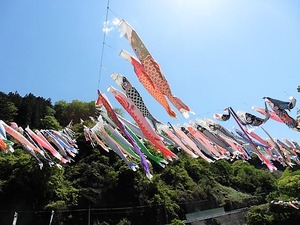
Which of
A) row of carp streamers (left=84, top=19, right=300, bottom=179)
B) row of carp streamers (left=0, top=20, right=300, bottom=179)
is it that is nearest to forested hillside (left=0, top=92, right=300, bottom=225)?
row of carp streamers (left=0, top=20, right=300, bottom=179)

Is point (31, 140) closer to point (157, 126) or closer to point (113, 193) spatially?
point (157, 126)

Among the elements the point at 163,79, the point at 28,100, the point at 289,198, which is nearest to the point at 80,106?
the point at 28,100

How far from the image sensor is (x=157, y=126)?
681cm

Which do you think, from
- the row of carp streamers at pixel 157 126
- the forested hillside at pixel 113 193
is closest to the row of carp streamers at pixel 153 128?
the row of carp streamers at pixel 157 126

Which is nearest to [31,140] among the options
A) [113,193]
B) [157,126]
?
[157,126]

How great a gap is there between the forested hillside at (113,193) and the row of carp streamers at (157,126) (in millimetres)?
3895

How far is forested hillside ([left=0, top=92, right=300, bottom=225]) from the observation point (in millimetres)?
13977

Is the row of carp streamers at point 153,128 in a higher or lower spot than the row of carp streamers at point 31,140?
lower

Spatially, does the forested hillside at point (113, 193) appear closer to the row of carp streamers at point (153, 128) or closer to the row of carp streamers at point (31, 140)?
the row of carp streamers at point (31, 140)

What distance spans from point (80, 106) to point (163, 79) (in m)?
31.7

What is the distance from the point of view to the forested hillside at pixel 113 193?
45.9 feet

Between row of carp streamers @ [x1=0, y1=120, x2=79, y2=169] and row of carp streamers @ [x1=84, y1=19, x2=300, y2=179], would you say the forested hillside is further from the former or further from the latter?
row of carp streamers @ [x1=84, y1=19, x2=300, y2=179]

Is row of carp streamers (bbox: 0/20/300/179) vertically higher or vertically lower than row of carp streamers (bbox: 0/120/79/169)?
lower

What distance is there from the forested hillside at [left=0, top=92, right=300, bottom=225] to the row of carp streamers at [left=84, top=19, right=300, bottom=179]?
153 inches
